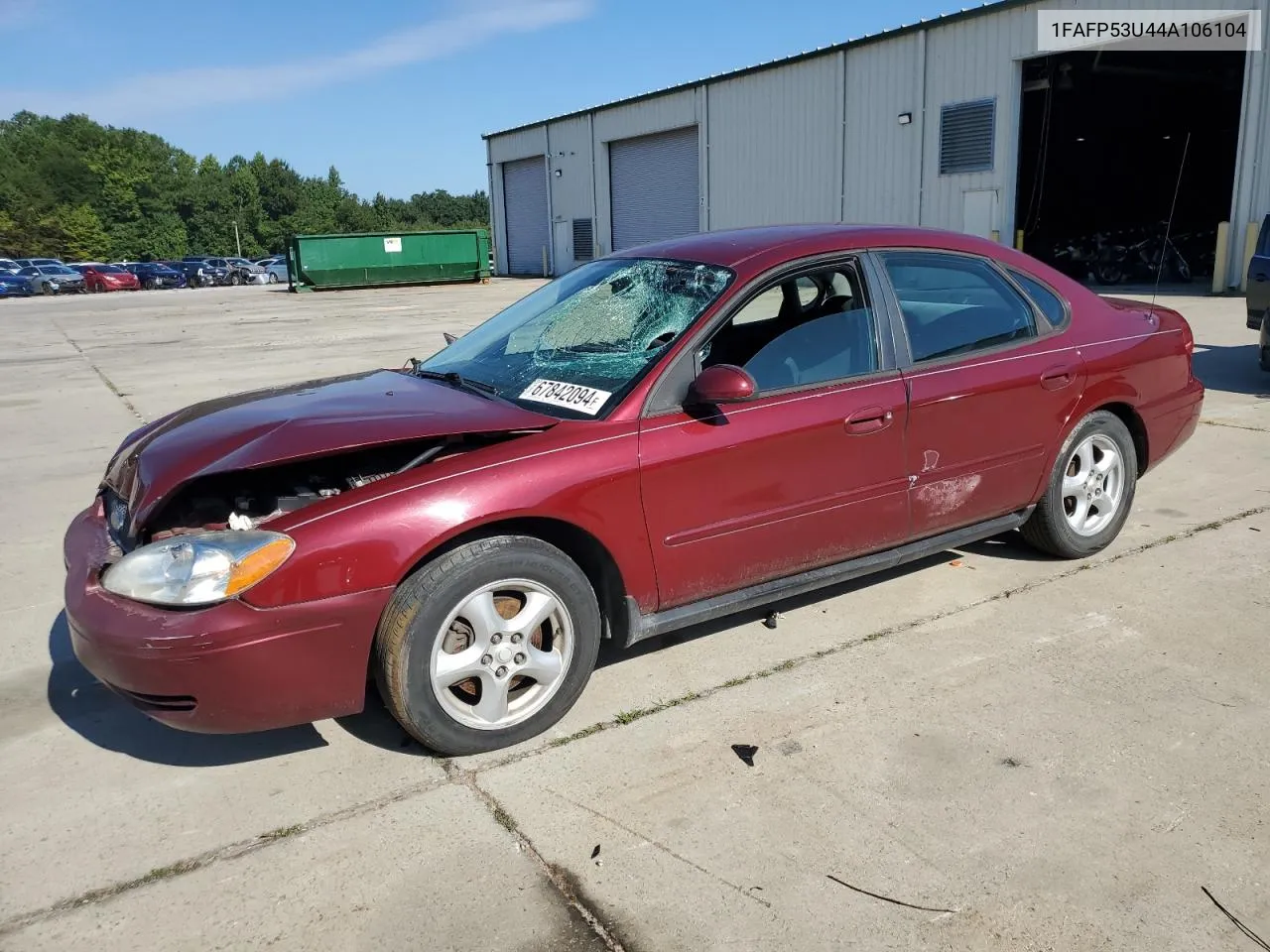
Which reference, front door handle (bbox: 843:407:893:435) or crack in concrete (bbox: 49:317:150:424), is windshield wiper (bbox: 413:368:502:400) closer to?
front door handle (bbox: 843:407:893:435)

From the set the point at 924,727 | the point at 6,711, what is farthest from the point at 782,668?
the point at 6,711

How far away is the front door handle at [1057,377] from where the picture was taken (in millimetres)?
4199

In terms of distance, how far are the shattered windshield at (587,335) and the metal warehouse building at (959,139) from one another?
19.4m

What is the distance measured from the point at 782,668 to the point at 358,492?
66.4 inches

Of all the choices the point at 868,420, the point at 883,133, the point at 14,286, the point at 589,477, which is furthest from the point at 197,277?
the point at 589,477

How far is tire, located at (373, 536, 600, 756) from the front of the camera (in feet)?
9.36

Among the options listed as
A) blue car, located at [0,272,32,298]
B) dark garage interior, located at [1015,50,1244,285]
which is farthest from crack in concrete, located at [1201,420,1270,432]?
blue car, located at [0,272,32,298]

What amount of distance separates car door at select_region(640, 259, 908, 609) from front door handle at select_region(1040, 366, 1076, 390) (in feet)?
2.76

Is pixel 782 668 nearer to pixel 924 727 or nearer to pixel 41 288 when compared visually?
pixel 924 727

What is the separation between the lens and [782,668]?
363 centimetres

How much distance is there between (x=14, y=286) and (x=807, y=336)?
4673cm

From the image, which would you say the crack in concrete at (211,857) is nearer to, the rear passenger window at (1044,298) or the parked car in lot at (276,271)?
the rear passenger window at (1044,298)

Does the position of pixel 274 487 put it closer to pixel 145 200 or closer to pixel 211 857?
pixel 211 857

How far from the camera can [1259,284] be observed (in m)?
10.2
